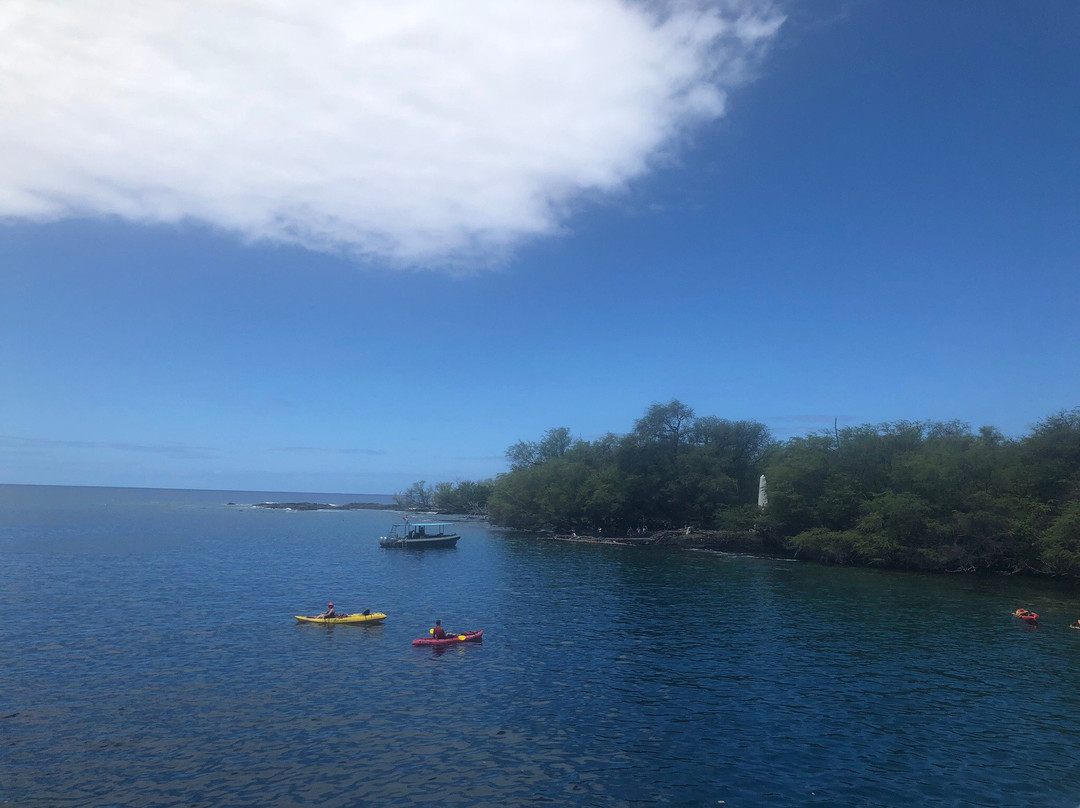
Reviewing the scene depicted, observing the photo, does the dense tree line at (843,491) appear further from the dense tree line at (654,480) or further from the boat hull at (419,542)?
the boat hull at (419,542)

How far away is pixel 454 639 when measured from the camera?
115 ft

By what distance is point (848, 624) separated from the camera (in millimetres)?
41750

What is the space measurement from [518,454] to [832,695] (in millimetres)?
115461

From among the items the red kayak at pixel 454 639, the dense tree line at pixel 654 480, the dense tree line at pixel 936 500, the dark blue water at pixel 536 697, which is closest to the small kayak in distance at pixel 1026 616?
the dark blue water at pixel 536 697

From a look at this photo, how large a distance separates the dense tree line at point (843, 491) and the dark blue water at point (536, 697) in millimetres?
11680

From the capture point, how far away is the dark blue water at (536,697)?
1933 centimetres

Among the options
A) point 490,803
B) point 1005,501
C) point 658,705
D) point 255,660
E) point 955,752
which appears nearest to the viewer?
point 490,803

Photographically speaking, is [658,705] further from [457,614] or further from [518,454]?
[518,454]

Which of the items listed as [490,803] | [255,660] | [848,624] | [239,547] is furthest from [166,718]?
[239,547]

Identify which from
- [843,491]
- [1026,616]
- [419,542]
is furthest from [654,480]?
[1026,616]

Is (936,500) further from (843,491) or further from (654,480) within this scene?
(654,480)

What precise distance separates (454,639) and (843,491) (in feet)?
190

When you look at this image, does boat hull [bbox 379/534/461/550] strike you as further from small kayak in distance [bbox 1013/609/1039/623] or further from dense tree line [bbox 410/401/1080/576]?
small kayak in distance [bbox 1013/609/1039/623]

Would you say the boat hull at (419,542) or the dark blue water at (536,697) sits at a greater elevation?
the boat hull at (419,542)
